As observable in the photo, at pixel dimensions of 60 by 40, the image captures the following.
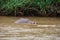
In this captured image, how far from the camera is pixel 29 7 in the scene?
15180mm

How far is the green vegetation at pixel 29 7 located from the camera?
48.5ft

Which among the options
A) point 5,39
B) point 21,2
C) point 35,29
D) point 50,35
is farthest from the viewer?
point 21,2

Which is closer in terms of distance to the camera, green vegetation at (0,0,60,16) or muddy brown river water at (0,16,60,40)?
muddy brown river water at (0,16,60,40)

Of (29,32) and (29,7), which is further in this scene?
(29,7)

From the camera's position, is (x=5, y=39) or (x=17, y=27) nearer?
(x=5, y=39)

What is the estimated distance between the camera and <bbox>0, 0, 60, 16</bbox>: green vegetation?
14.8 meters

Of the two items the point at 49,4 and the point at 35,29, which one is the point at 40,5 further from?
the point at 35,29

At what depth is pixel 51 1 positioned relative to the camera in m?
15.3

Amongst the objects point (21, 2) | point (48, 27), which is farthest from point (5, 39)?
point (21, 2)

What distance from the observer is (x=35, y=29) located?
10.5m

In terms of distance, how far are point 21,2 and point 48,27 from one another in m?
4.02

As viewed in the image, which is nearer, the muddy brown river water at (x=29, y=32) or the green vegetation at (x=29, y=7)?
the muddy brown river water at (x=29, y=32)

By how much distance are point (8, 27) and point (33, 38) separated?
2.32m

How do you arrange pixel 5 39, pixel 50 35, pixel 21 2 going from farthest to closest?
pixel 21 2
pixel 50 35
pixel 5 39
